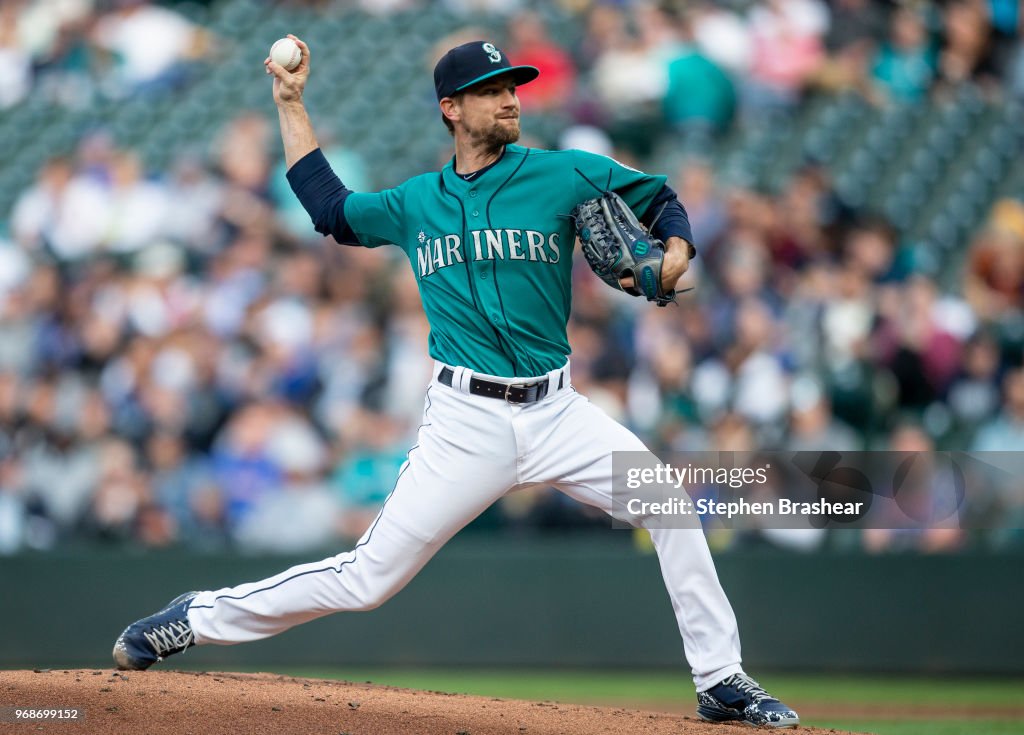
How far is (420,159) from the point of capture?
10281 millimetres

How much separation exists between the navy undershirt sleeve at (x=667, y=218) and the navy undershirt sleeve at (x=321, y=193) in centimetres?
97

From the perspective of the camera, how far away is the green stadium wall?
755 cm

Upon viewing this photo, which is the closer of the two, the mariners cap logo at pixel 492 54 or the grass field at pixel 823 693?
the mariners cap logo at pixel 492 54

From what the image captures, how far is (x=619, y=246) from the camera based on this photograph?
13.2 feet

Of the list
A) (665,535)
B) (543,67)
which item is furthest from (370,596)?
(543,67)

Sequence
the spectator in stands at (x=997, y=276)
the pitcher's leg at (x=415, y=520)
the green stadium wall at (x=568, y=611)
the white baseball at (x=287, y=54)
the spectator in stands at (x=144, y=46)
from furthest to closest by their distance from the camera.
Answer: the spectator in stands at (x=144, y=46), the spectator in stands at (x=997, y=276), the green stadium wall at (x=568, y=611), the white baseball at (x=287, y=54), the pitcher's leg at (x=415, y=520)

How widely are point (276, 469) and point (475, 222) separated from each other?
13.0 feet

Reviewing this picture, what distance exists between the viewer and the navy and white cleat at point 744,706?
4.16m

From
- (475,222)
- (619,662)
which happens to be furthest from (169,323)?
(475,222)

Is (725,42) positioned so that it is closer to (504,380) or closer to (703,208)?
(703,208)

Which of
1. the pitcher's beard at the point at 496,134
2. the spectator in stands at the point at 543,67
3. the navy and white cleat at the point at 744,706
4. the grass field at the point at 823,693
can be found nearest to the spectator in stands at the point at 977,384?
the grass field at the point at 823,693

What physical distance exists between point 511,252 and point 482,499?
29.4 inches

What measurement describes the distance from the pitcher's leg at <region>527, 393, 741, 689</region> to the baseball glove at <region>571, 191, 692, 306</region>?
44 cm

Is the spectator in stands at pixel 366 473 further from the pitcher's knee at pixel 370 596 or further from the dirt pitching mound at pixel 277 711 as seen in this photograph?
the pitcher's knee at pixel 370 596
